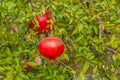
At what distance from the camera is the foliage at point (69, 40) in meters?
1.85

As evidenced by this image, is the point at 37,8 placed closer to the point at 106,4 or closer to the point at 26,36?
the point at 26,36

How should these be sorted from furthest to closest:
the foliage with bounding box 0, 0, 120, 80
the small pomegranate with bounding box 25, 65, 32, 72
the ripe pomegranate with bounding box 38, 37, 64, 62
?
the small pomegranate with bounding box 25, 65, 32, 72 < the foliage with bounding box 0, 0, 120, 80 < the ripe pomegranate with bounding box 38, 37, 64, 62

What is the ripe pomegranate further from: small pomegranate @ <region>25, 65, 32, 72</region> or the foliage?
small pomegranate @ <region>25, 65, 32, 72</region>


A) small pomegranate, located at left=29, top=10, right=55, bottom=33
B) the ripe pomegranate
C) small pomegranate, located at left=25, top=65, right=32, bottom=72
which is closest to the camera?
the ripe pomegranate

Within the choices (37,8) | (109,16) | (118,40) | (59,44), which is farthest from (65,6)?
(118,40)

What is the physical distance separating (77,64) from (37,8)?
1.61 ft

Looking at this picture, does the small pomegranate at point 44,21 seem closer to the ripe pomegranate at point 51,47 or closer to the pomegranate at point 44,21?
the pomegranate at point 44,21

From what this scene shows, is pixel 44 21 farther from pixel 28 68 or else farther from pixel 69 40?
pixel 28 68

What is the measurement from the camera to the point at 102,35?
7.10ft

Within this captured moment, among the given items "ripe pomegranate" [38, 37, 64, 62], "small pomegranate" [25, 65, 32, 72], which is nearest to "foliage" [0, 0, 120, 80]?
"small pomegranate" [25, 65, 32, 72]

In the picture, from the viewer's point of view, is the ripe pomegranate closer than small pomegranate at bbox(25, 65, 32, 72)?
Yes

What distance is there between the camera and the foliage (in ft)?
6.06

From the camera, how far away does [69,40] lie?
1933 millimetres

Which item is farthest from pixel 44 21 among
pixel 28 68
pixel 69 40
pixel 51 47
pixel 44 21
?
pixel 28 68
